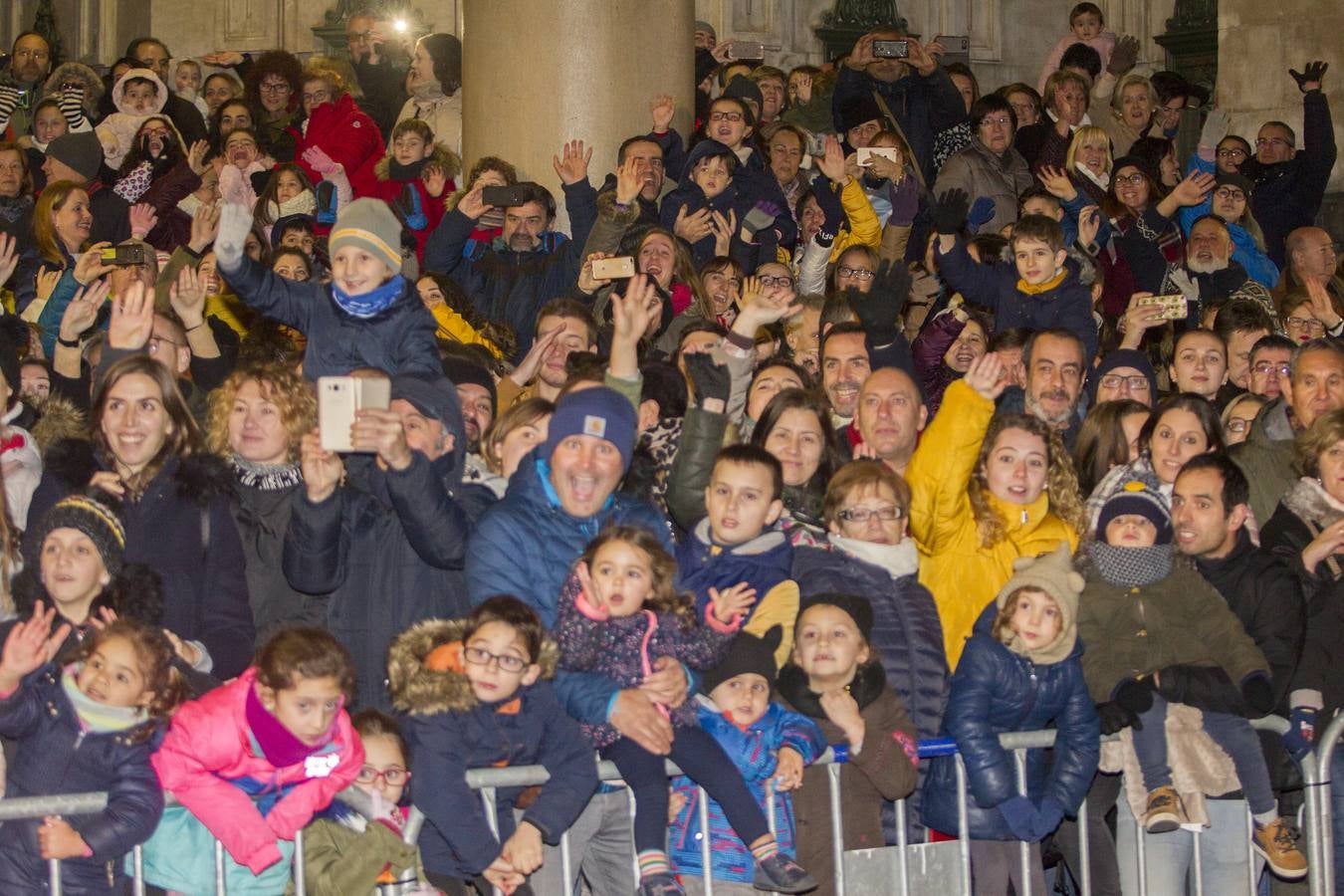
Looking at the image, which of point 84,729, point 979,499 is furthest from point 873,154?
point 84,729

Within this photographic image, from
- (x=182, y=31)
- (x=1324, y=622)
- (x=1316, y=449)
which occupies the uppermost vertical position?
(x=182, y=31)

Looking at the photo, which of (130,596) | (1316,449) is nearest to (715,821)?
(130,596)

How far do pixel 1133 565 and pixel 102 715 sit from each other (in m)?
3.31

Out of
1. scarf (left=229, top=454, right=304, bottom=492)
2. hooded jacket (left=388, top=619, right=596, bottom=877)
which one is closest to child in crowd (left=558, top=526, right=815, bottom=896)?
hooded jacket (left=388, top=619, right=596, bottom=877)

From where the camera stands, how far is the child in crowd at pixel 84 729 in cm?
541

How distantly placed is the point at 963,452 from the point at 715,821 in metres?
1.56

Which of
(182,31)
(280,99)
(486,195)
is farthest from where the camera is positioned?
(182,31)

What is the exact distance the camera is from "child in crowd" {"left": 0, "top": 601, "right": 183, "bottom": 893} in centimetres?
541

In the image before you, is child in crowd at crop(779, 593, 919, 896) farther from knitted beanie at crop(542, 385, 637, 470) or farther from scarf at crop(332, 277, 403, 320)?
scarf at crop(332, 277, 403, 320)

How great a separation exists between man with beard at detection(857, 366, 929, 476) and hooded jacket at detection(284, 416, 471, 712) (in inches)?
64.4

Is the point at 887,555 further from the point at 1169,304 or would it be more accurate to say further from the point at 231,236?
the point at 1169,304

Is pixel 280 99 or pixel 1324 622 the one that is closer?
pixel 1324 622

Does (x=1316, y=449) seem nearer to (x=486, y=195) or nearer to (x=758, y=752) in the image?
(x=758, y=752)

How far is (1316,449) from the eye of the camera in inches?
288
